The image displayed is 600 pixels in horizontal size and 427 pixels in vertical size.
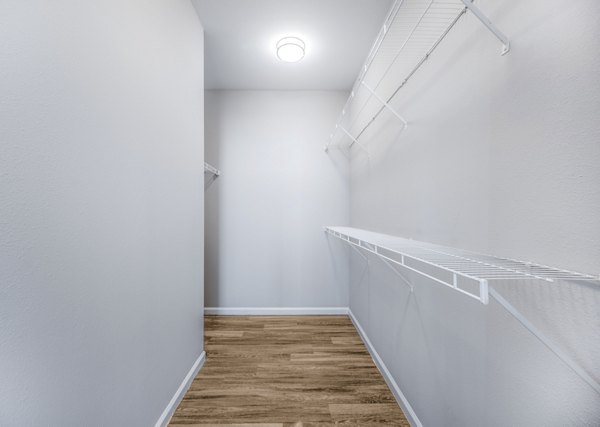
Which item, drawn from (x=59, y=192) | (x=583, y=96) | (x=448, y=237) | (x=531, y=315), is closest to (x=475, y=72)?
(x=583, y=96)

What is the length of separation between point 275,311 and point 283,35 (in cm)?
245

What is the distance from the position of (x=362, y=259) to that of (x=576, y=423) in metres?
1.80

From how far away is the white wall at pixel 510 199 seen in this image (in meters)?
0.60

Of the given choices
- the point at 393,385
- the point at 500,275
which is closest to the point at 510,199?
the point at 500,275

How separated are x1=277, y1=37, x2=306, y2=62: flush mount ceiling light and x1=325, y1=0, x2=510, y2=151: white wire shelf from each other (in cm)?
54

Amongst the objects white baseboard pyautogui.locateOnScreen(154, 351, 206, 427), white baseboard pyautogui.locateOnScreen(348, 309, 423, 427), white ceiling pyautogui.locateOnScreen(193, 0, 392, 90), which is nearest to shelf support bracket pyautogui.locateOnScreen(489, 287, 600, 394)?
white baseboard pyautogui.locateOnScreen(348, 309, 423, 427)

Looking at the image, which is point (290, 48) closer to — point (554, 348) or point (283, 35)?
point (283, 35)

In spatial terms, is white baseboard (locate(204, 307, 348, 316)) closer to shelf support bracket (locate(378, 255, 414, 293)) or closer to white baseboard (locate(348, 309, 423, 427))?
white baseboard (locate(348, 309, 423, 427))

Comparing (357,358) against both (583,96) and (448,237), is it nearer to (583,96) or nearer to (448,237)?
(448,237)

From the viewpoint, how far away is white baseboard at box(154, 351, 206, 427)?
140cm

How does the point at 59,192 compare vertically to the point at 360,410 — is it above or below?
above

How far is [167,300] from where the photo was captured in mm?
1438

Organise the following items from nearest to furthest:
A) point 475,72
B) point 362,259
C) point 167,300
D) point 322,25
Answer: point 475,72 → point 167,300 → point 322,25 → point 362,259

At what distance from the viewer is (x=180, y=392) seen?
1.61 m
